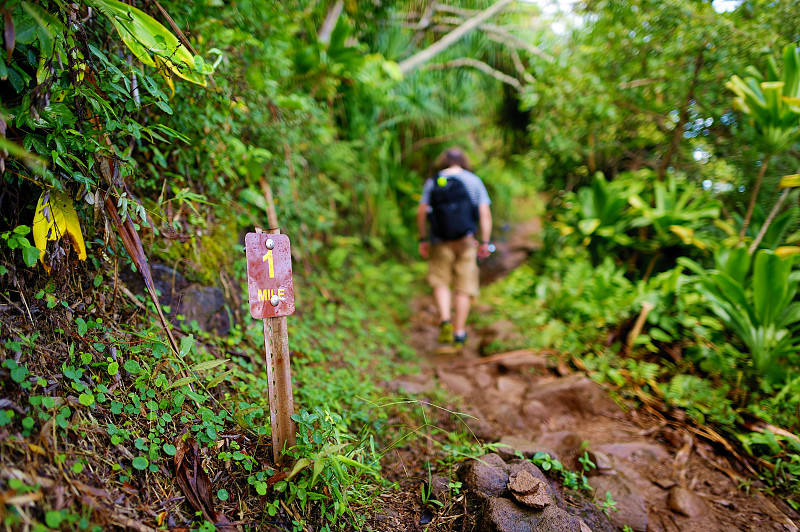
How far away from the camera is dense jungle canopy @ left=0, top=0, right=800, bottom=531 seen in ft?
4.77

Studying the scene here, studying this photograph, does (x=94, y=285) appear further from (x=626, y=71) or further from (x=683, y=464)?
(x=626, y=71)

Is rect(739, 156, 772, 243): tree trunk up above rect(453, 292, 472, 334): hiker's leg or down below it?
above

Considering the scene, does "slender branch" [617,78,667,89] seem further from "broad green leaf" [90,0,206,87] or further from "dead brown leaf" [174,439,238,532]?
"dead brown leaf" [174,439,238,532]

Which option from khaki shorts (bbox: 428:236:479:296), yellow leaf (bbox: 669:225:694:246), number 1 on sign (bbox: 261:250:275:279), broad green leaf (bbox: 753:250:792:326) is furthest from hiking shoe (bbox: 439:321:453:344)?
number 1 on sign (bbox: 261:250:275:279)

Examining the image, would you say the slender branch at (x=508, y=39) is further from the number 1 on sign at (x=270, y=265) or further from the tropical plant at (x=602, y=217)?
the number 1 on sign at (x=270, y=265)

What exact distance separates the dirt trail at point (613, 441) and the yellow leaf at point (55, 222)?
2065 millimetres

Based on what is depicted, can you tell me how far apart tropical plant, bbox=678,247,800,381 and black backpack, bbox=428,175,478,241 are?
6.32ft

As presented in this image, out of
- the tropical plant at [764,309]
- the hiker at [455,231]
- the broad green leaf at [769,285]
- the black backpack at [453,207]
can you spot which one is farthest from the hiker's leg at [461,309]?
the broad green leaf at [769,285]

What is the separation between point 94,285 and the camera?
1700mm

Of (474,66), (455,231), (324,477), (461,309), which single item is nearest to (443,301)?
(461,309)

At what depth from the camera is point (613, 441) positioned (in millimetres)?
2479

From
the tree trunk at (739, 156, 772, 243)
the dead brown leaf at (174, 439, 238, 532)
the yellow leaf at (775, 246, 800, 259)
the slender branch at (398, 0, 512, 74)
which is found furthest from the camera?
the slender branch at (398, 0, 512, 74)

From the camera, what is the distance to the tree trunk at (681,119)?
12.3ft

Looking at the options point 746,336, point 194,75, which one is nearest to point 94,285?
point 194,75
